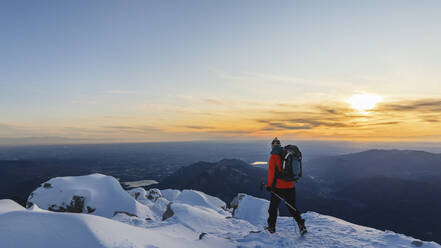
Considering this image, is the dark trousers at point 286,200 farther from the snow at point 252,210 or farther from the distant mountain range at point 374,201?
the distant mountain range at point 374,201

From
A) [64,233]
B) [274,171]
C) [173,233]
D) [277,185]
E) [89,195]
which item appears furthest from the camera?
[89,195]

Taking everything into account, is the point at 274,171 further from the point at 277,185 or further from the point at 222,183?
the point at 222,183

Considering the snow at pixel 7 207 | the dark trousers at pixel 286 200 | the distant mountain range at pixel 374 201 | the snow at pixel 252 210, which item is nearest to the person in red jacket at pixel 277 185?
the dark trousers at pixel 286 200

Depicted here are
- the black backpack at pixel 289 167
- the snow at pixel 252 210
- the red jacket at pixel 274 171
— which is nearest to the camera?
the black backpack at pixel 289 167

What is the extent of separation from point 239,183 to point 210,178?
26680 millimetres

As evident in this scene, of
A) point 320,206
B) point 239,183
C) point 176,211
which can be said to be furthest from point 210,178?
point 176,211

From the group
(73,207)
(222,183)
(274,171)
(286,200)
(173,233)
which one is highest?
(274,171)

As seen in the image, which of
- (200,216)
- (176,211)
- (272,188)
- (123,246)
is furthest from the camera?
(176,211)

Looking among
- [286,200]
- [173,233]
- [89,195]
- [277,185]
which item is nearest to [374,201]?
[89,195]

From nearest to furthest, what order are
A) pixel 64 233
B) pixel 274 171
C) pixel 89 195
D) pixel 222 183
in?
pixel 64 233
pixel 274 171
pixel 89 195
pixel 222 183

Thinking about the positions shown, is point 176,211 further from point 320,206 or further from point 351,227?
point 320,206

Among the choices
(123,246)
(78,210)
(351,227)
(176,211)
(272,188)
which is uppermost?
(272,188)

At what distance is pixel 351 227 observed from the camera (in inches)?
392

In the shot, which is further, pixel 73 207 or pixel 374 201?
A: pixel 374 201
